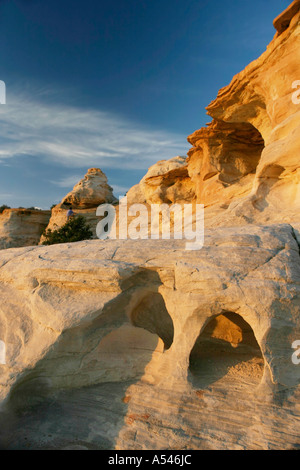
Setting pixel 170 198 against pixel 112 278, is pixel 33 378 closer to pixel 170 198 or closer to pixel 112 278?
pixel 112 278

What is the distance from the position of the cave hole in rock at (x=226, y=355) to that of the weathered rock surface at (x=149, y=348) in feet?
0.09

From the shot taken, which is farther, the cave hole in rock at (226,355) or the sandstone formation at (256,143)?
the sandstone formation at (256,143)

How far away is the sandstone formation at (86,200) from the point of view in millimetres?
25734

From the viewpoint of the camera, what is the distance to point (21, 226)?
27.3 m

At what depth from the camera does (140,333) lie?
214 inches

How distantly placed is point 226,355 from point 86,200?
2353cm

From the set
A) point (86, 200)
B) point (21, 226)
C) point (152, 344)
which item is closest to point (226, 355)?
point (152, 344)

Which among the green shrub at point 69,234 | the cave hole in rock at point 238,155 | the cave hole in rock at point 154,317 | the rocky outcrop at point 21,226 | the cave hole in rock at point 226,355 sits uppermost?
the cave hole in rock at point 238,155

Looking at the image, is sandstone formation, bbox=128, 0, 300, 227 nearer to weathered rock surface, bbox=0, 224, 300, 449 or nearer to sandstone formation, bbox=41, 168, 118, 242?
weathered rock surface, bbox=0, 224, 300, 449

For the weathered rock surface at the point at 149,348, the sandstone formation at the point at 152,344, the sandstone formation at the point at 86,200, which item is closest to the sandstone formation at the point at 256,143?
the sandstone formation at the point at 152,344

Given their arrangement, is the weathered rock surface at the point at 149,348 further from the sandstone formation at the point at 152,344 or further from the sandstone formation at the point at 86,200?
the sandstone formation at the point at 86,200

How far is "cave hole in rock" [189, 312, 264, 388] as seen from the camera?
15.7ft

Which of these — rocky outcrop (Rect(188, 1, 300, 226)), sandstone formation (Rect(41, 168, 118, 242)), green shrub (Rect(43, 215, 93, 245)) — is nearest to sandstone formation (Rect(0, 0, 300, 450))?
rocky outcrop (Rect(188, 1, 300, 226))

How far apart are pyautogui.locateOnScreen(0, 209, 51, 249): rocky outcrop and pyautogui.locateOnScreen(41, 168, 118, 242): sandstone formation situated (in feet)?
7.83
